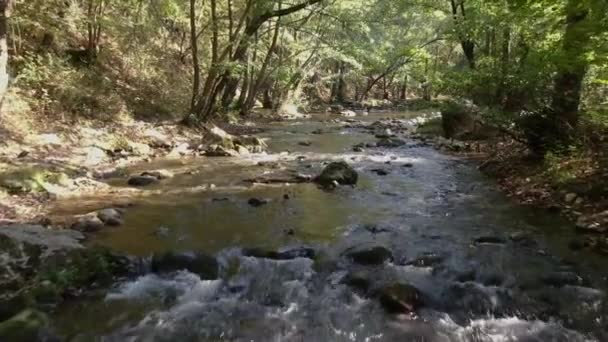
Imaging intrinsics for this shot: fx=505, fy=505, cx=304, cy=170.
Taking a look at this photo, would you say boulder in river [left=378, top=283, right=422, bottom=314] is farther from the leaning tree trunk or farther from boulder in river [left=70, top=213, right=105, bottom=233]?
the leaning tree trunk

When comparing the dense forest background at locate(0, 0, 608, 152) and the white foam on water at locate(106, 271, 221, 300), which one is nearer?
the white foam on water at locate(106, 271, 221, 300)

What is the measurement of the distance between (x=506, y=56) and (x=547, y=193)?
5779mm

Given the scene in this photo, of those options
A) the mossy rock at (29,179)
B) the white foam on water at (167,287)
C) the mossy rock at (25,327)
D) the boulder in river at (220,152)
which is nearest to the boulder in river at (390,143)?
the boulder in river at (220,152)

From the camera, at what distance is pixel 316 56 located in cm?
2950

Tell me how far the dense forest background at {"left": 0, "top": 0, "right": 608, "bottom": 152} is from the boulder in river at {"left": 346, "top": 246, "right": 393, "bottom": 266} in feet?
12.9

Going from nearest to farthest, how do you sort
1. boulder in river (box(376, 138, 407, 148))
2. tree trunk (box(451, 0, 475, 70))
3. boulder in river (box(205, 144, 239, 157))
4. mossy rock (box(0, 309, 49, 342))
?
mossy rock (box(0, 309, 49, 342)) < boulder in river (box(205, 144, 239, 157)) < tree trunk (box(451, 0, 475, 70)) < boulder in river (box(376, 138, 407, 148))

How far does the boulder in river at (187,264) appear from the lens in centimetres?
605

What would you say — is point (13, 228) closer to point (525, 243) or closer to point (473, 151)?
point (525, 243)

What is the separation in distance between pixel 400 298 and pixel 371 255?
1.15 m

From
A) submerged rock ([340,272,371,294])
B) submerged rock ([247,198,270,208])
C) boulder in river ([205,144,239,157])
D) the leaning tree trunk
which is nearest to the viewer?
submerged rock ([340,272,371,294])

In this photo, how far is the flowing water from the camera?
489cm

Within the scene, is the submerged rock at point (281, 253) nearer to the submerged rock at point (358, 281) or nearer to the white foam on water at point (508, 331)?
the submerged rock at point (358, 281)

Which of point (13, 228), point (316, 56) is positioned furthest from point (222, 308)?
point (316, 56)

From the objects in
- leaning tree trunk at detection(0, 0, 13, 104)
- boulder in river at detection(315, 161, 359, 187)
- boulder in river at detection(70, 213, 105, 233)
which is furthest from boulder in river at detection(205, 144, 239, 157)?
boulder in river at detection(70, 213, 105, 233)
